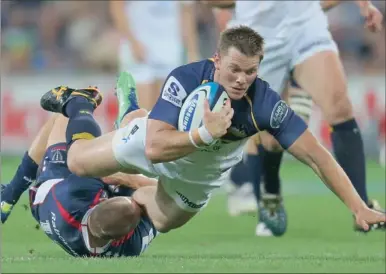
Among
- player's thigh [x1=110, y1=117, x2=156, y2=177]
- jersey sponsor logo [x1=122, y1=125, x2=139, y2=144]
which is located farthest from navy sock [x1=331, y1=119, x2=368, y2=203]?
jersey sponsor logo [x1=122, y1=125, x2=139, y2=144]

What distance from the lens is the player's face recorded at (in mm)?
7086

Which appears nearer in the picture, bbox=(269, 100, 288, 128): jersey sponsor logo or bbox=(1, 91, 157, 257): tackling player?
bbox=(269, 100, 288, 128): jersey sponsor logo

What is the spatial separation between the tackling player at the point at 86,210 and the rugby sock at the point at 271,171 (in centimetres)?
202

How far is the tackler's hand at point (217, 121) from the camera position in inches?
270

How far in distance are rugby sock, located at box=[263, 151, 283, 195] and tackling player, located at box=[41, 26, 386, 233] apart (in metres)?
2.30

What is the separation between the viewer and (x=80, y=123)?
8258 mm

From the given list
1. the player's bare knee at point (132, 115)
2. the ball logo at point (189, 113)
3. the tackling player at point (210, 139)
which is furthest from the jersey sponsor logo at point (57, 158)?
the ball logo at point (189, 113)

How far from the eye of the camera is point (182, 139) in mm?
7062

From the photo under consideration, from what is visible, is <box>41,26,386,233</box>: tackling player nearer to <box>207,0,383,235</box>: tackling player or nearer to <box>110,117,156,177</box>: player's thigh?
<box>110,117,156,177</box>: player's thigh

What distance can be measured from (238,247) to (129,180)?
1397 millimetres

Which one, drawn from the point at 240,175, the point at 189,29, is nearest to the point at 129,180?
the point at 240,175

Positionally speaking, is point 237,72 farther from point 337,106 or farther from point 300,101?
point 300,101

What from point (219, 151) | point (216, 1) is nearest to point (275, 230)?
point (216, 1)

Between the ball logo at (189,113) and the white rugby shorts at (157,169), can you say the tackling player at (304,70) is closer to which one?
the white rugby shorts at (157,169)
